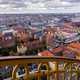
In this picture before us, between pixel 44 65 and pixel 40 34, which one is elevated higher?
pixel 44 65

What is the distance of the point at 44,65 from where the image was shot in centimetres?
141

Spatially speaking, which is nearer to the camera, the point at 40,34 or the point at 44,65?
the point at 44,65

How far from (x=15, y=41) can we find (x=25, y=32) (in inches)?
64.2

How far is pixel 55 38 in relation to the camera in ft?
32.6

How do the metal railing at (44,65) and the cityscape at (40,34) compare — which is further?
the cityscape at (40,34)

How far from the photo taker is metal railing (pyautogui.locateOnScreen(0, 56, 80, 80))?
46.1 inches

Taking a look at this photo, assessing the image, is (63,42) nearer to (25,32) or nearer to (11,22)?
(25,32)

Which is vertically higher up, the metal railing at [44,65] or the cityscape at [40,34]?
the metal railing at [44,65]

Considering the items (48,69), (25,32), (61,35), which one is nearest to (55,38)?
(61,35)

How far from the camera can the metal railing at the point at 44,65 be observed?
117 cm

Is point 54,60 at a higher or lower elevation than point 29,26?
higher

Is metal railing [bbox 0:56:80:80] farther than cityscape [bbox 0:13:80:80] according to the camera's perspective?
No

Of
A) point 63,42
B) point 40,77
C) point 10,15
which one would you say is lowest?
point 63,42

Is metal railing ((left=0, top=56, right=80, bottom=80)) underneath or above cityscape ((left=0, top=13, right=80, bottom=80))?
above
